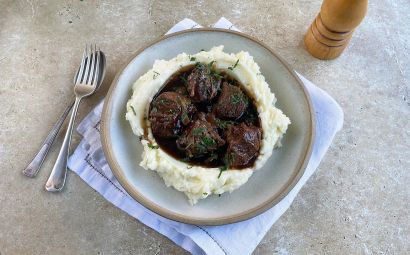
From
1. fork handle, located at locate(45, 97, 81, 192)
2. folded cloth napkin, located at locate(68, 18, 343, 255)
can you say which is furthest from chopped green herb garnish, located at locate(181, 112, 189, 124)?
fork handle, located at locate(45, 97, 81, 192)

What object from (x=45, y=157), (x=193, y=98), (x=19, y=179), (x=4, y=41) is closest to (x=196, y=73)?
(x=193, y=98)

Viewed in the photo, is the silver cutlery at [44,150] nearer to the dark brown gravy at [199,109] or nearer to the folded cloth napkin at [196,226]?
the folded cloth napkin at [196,226]

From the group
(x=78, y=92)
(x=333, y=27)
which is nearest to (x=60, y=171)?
(x=78, y=92)

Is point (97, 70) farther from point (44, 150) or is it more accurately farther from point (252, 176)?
point (252, 176)

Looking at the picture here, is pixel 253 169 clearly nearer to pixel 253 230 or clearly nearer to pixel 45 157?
pixel 253 230

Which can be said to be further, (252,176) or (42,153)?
(42,153)

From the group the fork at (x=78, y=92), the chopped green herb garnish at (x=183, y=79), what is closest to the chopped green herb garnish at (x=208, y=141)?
the chopped green herb garnish at (x=183, y=79)
